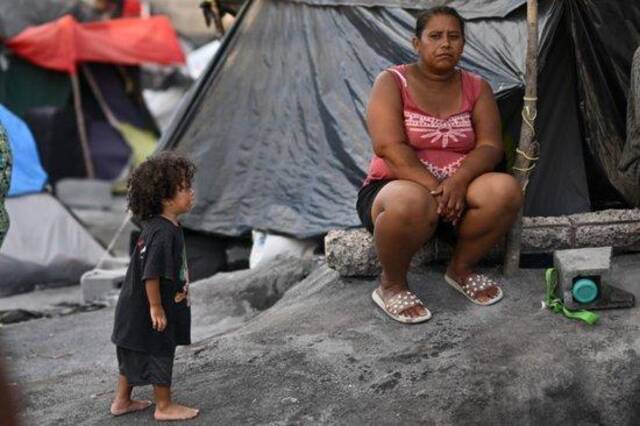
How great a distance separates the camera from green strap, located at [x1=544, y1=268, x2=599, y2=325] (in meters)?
4.52

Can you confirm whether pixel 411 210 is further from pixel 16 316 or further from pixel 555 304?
pixel 16 316

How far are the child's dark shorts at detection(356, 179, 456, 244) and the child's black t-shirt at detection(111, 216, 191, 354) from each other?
3.49 ft

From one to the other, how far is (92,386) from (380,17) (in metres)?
2.71

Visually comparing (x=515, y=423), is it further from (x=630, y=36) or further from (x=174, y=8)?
(x=174, y=8)

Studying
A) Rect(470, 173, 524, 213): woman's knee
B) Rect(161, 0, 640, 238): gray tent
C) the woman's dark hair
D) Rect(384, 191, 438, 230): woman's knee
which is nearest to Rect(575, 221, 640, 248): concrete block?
Rect(161, 0, 640, 238): gray tent

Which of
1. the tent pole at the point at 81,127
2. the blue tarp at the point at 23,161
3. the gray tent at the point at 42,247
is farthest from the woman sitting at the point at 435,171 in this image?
the tent pole at the point at 81,127

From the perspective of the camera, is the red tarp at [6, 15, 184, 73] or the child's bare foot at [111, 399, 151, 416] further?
the red tarp at [6, 15, 184, 73]

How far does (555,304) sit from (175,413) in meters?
1.71

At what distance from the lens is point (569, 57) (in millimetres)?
5562

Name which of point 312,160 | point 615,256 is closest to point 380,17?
point 312,160

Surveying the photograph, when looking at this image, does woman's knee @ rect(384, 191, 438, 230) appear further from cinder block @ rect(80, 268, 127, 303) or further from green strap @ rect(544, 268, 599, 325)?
cinder block @ rect(80, 268, 127, 303)

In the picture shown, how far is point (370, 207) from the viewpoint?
4805 millimetres

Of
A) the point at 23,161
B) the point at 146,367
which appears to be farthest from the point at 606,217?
the point at 23,161

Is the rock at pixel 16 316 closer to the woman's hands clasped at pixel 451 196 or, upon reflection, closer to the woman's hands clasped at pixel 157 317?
the woman's hands clasped at pixel 157 317
